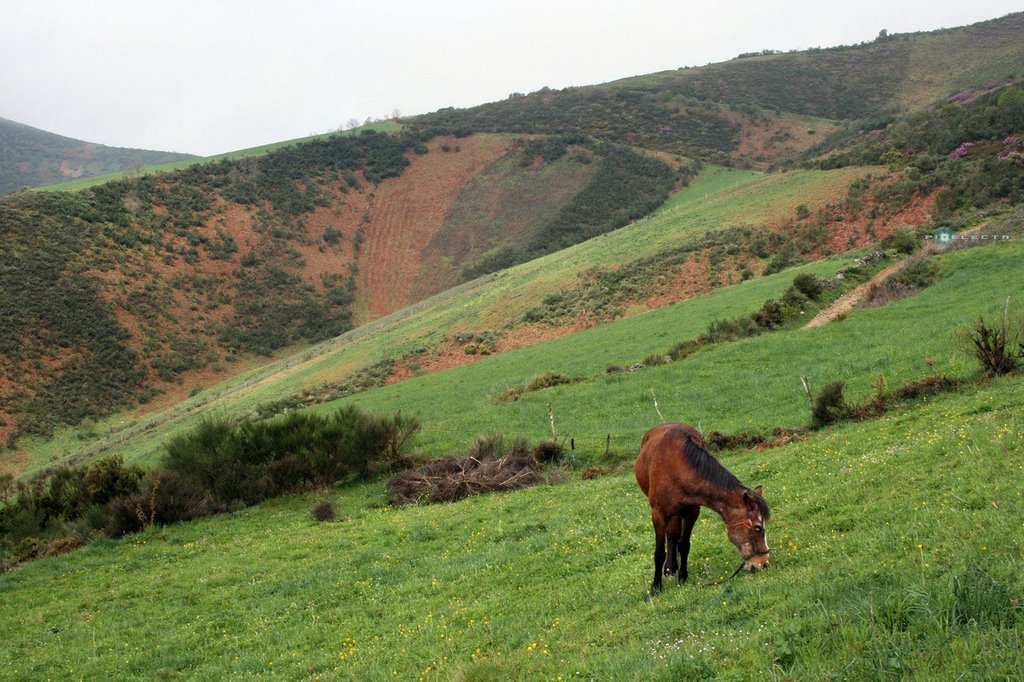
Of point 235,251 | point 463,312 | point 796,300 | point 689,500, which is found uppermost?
point 235,251

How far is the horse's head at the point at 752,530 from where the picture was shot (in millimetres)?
7039

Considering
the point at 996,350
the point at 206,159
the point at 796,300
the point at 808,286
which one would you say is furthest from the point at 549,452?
the point at 206,159

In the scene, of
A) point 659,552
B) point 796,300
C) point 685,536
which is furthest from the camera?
point 796,300

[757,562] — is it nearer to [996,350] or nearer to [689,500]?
[689,500]

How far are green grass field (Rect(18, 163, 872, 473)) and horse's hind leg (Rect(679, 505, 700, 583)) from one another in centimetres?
2605

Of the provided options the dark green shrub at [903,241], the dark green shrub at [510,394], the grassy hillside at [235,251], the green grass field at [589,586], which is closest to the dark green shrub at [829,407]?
Result: the green grass field at [589,586]

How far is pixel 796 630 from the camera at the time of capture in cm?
525

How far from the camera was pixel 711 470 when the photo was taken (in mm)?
7582

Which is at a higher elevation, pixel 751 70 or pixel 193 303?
pixel 751 70

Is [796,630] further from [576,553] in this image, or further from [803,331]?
[803,331]

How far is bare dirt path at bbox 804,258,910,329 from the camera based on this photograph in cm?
2724

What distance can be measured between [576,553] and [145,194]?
80.4 m

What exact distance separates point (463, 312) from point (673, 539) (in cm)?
4356

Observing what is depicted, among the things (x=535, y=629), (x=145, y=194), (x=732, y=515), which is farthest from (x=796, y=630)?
(x=145, y=194)
